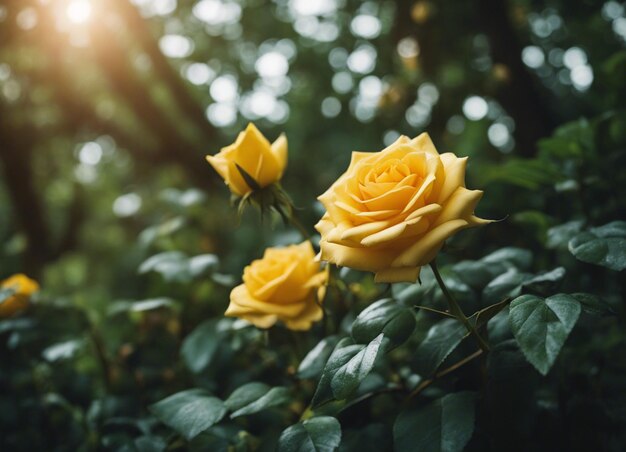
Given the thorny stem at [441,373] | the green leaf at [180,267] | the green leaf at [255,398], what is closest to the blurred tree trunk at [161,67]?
the green leaf at [180,267]

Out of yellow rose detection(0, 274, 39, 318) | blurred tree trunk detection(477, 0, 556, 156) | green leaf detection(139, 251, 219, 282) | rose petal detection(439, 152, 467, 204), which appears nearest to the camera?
rose petal detection(439, 152, 467, 204)

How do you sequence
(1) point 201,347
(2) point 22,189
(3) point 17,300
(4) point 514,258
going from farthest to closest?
(2) point 22,189 → (3) point 17,300 → (1) point 201,347 → (4) point 514,258

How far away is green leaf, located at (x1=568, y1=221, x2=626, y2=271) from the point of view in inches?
30.3

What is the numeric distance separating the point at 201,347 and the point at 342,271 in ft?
1.48

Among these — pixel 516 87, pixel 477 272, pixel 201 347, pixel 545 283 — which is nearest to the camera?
pixel 545 283

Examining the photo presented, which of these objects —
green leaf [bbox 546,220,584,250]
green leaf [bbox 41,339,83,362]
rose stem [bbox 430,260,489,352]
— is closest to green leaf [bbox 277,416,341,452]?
rose stem [bbox 430,260,489,352]

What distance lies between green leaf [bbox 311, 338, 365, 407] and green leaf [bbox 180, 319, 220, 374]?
0.52 metres

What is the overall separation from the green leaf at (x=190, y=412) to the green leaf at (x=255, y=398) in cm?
2

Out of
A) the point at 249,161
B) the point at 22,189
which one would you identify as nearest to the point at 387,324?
the point at 249,161

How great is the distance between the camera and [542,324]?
667 millimetres

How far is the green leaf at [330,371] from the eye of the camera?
743mm

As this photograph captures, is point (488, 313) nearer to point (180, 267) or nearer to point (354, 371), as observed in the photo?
point (354, 371)

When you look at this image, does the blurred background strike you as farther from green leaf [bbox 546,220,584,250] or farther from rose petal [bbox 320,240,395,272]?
rose petal [bbox 320,240,395,272]

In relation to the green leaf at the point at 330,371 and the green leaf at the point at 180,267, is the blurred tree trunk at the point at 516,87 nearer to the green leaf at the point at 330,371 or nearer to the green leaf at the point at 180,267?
the green leaf at the point at 180,267
